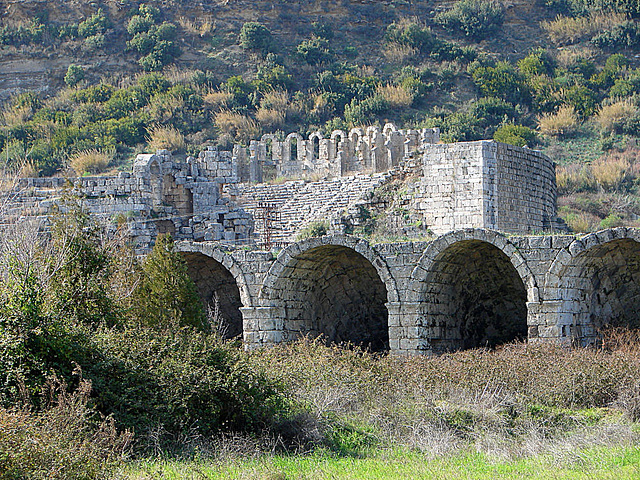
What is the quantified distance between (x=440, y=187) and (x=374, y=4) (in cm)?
3342

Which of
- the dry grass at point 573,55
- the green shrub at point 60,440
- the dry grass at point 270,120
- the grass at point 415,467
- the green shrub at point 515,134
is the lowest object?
the grass at point 415,467

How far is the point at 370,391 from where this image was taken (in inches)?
643

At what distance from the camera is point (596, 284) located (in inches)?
783

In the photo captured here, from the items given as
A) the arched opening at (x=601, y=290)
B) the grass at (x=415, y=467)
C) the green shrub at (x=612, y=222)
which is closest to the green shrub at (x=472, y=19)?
the green shrub at (x=612, y=222)

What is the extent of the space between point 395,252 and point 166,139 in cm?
2730

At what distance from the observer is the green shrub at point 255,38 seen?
55594mm

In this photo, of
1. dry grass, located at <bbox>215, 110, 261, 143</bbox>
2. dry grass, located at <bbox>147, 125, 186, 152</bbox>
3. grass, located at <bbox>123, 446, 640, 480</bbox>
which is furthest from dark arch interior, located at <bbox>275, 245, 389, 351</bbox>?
dry grass, located at <bbox>215, 110, 261, 143</bbox>

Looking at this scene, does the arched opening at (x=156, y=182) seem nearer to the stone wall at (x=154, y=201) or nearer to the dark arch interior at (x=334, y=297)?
the stone wall at (x=154, y=201)

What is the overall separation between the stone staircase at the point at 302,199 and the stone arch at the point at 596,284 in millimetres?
12086

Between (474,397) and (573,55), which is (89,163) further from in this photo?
(474,397)

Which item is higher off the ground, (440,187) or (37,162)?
(37,162)

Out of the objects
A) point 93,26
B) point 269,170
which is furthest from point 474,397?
point 93,26

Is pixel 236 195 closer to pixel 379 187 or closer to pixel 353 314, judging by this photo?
pixel 379 187

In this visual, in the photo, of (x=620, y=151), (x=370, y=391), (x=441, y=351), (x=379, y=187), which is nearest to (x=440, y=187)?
(x=379, y=187)
